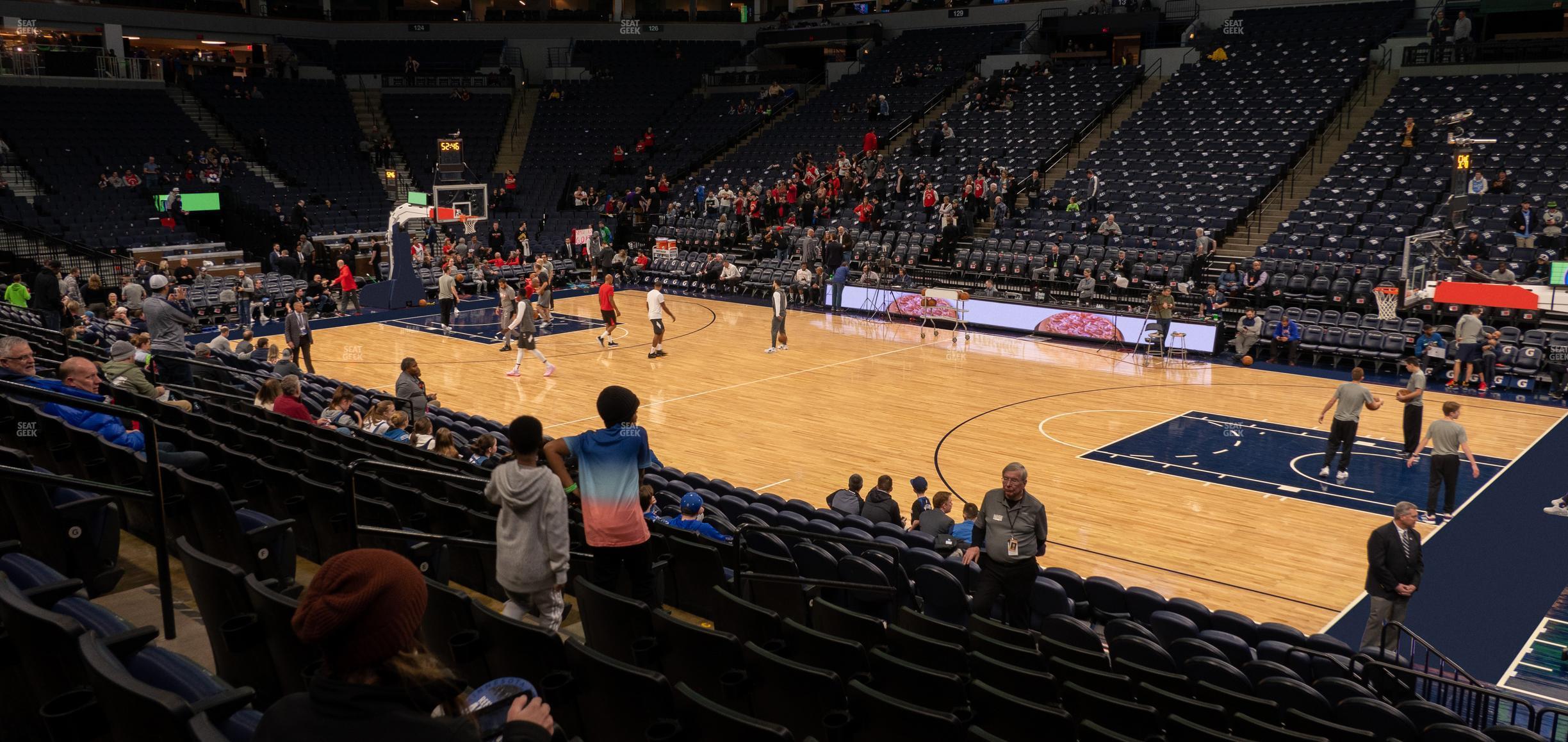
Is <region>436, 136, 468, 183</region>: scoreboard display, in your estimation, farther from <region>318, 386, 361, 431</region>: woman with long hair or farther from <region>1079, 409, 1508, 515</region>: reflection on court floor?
<region>1079, 409, 1508, 515</region>: reflection on court floor

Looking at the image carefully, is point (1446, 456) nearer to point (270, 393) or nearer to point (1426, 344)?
point (1426, 344)

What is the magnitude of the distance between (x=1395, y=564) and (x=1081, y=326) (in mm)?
16395

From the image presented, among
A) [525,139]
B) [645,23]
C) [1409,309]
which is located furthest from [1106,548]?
[645,23]

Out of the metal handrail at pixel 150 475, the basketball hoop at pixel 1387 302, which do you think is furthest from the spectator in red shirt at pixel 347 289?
the metal handrail at pixel 150 475

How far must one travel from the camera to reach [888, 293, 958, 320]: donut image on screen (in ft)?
89.0

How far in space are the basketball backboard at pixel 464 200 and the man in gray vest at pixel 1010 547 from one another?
28735 mm

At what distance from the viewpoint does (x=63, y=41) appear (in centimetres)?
3884

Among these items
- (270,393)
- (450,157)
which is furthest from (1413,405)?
(450,157)

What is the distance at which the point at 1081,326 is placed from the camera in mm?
25219

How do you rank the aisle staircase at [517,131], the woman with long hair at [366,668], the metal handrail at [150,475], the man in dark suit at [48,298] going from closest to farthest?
the woman with long hair at [366,668], the metal handrail at [150,475], the man in dark suit at [48,298], the aisle staircase at [517,131]

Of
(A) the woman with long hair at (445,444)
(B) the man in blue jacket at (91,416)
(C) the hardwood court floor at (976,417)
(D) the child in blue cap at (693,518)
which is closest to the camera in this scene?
(B) the man in blue jacket at (91,416)

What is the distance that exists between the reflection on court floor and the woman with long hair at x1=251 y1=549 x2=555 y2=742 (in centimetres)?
1364

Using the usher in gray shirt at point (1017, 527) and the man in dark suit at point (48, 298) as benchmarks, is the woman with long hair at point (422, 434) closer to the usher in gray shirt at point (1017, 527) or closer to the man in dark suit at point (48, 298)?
the usher in gray shirt at point (1017, 527)

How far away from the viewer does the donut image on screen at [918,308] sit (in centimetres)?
2714
